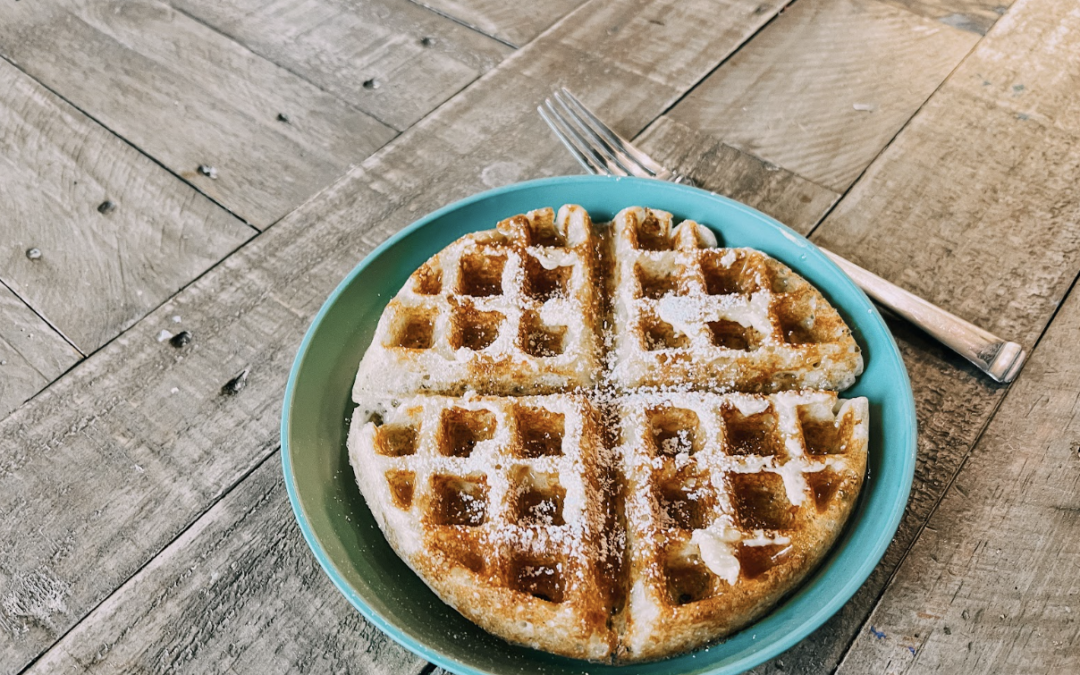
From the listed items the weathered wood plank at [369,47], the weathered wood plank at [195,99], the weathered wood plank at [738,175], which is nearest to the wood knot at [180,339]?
the weathered wood plank at [195,99]

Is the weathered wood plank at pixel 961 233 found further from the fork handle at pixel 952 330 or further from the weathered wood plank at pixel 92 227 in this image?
the weathered wood plank at pixel 92 227

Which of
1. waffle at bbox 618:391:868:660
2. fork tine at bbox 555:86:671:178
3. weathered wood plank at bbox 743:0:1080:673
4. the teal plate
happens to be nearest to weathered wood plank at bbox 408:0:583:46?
fork tine at bbox 555:86:671:178

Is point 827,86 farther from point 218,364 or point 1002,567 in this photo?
point 218,364

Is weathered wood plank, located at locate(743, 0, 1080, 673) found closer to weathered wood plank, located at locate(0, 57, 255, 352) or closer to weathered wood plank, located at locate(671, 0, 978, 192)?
weathered wood plank, located at locate(671, 0, 978, 192)

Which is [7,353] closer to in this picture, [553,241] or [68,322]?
[68,322]

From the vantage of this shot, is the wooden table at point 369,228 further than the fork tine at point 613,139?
No

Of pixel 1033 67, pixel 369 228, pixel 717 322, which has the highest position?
pixel 1033 67


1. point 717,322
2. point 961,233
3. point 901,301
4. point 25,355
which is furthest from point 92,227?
point 961,233
